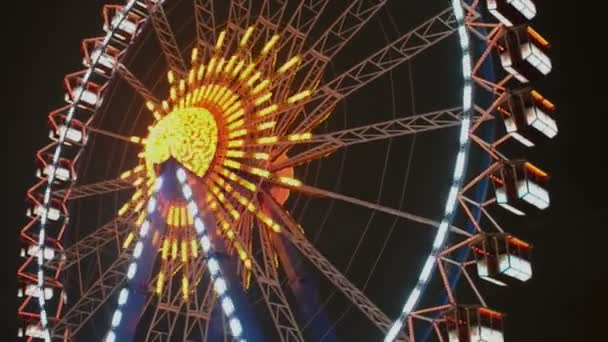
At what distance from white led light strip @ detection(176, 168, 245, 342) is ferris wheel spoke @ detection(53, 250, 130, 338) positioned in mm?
3338

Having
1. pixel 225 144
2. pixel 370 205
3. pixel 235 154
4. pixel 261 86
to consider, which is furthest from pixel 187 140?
pixel 370 205

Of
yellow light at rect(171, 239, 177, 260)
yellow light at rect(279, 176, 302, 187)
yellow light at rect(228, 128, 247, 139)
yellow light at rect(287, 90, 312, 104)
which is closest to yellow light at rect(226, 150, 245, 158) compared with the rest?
yellow light at rect(228, 128, 247, 139)

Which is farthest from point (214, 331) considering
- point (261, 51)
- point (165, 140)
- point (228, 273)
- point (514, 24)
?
point (514, 24)

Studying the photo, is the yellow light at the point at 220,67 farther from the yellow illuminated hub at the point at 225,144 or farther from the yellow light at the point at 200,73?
the yellow light at the point at 200,73

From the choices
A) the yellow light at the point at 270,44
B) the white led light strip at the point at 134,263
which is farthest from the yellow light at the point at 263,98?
the white led light strip at the point at 134,263

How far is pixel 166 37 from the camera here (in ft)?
67.8

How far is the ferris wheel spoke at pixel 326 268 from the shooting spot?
581 inches

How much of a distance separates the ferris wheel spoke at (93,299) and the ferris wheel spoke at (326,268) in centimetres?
366

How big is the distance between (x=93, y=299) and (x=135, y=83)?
4.91 meters

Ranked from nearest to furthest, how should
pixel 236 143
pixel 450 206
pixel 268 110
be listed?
pixel 450 206, pixel 236 143, pixel 268 110

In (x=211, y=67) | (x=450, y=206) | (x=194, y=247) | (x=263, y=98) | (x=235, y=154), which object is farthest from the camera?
(x=211, y=67)

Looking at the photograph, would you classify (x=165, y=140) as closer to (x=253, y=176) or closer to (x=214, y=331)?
(x=253, y=176)

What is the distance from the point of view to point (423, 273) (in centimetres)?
1370

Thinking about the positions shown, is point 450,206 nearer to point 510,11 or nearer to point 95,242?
point 510,11
